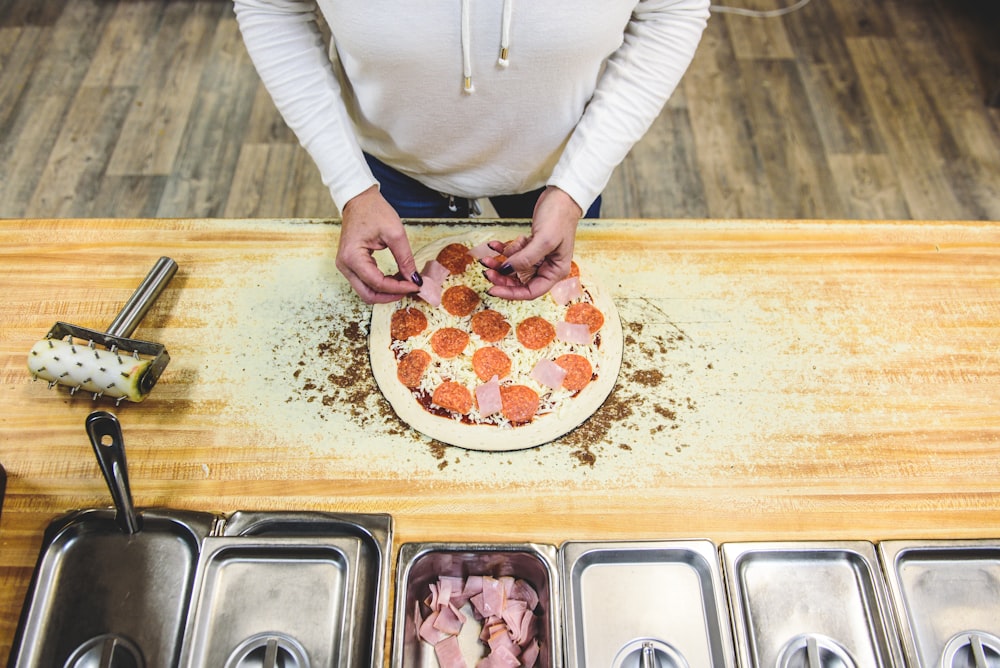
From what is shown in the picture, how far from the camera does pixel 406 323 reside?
138cm

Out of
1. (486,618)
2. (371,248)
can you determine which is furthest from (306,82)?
(486,618)

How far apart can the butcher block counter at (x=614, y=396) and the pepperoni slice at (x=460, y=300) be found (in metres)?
0.16

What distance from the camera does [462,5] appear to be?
1.06m

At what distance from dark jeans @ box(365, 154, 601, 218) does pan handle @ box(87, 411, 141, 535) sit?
77 cm

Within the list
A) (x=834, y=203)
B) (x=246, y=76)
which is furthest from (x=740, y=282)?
(x=246, y=76)

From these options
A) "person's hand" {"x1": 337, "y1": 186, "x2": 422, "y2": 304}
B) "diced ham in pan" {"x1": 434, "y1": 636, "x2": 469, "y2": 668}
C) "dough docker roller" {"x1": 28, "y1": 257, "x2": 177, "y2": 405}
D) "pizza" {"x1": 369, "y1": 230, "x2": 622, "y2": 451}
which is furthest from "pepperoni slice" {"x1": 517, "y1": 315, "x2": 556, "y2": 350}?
"dough docker roller" {"x1": 28, "y1": 257, "x2": 177, "y2": 405}

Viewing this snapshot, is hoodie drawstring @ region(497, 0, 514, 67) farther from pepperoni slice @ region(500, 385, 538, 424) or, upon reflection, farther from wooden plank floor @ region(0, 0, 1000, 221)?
wooden plank floor @ region(0, 0, 1000, 221)

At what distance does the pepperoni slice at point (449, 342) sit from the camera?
1358 mm

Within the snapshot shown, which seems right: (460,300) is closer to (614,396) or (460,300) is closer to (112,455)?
(614,396)

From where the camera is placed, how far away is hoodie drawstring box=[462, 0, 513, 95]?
1.06m

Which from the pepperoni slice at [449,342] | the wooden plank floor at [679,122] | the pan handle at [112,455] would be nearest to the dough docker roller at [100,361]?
the pan handle at [112,455]

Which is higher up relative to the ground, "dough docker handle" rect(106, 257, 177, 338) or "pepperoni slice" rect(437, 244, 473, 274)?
"pepperoni slice" rect(437, 244, 473, 274)

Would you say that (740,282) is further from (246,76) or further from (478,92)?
(246,76)

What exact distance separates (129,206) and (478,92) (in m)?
2.20
